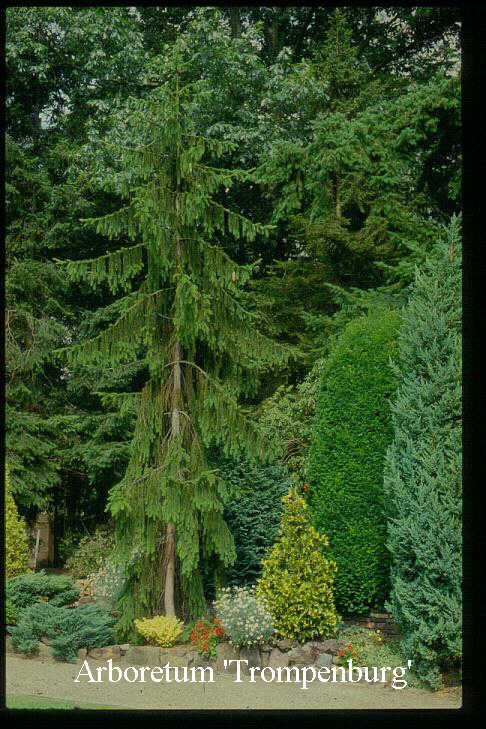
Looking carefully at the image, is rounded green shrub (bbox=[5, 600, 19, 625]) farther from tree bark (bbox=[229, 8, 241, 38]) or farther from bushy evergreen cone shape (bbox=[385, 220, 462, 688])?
tree bark (bbox=[229, 8, 241, 38])

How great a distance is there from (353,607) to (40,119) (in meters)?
11.5

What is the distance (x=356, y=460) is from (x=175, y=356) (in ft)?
7.24

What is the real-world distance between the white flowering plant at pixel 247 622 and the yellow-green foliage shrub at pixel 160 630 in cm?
50

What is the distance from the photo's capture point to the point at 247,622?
704 cm

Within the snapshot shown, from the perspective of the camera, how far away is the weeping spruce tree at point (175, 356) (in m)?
7.38

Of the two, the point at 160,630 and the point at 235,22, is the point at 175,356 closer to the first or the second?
the point at 160,630

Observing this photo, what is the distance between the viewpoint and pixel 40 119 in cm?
1462

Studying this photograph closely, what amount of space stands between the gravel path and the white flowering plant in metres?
0.39

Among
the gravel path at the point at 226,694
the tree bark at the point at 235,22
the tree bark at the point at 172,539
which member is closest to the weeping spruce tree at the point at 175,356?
the tree bark at the point at 172,539

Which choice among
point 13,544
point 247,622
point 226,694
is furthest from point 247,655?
point 13,544

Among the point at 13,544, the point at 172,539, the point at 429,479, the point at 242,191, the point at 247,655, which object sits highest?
the point at 242,191

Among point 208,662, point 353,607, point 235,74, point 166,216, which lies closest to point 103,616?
point 208,662

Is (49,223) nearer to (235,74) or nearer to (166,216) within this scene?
(235,74)

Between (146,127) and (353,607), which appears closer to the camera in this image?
(353,607)
